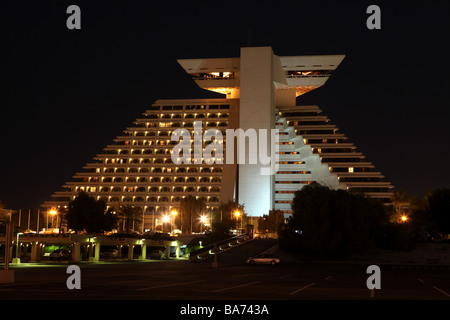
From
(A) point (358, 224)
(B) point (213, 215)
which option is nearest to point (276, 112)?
(B) point (213, 215)

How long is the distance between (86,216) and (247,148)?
165 feet

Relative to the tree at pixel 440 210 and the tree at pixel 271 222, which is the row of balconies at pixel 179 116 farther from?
the tree at pixel 440 210

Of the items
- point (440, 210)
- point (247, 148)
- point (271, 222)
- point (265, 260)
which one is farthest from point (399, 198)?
point (265, 260)

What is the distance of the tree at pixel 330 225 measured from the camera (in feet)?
187

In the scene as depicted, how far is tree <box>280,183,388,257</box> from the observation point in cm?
5697

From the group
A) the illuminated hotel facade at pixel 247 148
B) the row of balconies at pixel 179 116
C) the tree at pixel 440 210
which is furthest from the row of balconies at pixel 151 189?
the tree at pixel 440 210

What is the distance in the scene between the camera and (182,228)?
108m

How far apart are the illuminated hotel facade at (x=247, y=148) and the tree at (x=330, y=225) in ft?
196

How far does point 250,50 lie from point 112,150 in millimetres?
38616

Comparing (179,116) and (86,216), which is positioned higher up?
(179,116)

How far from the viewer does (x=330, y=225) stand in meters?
57.4

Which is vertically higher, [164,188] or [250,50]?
[250,50]

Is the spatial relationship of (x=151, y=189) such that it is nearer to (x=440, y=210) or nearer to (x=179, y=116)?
(x=179, y=116)

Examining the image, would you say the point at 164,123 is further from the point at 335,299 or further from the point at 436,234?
the point at 335,299
